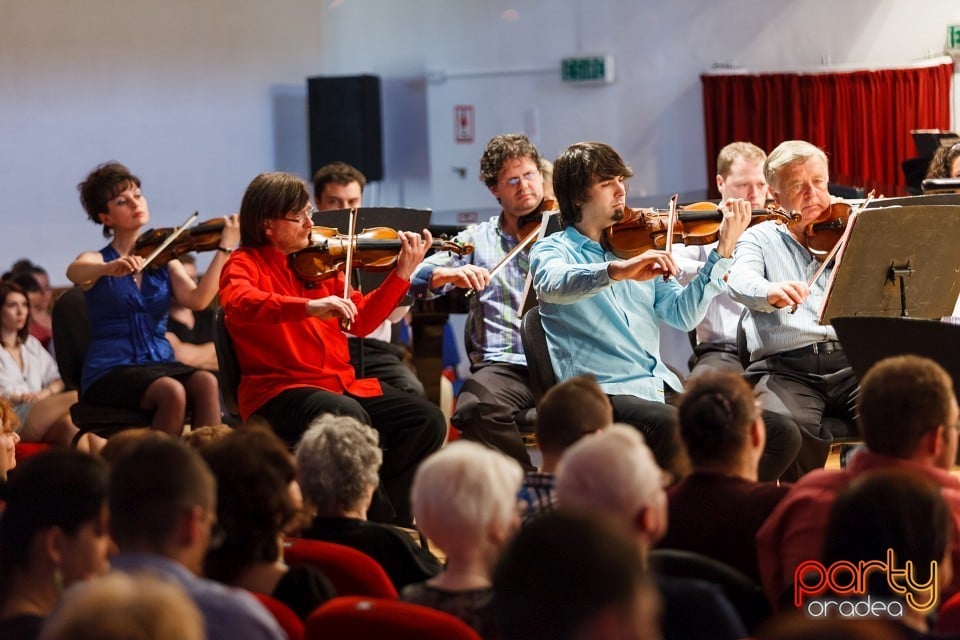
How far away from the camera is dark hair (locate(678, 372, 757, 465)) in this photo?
233 centimetres

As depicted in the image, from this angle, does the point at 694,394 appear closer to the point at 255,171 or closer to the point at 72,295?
the point at 72,295

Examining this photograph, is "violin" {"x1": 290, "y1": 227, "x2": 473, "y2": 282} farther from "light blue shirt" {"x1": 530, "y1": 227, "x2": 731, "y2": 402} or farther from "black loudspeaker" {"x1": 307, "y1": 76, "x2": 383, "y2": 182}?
"black loudspeaker" {"x1": 307, "y1": 76, "x2": 383, "y2": 182}

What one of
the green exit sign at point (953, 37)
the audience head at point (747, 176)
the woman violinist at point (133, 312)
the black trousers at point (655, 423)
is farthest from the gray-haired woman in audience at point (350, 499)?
the green exit sign at point (953, 37)

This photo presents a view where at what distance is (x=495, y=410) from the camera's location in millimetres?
3869

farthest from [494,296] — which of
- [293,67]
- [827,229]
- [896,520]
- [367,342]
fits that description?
[293,67]

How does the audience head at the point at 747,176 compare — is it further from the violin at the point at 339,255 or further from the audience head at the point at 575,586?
the audience head at the point at 575,586

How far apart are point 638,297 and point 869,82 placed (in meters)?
4.72

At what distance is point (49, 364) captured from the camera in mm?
5656

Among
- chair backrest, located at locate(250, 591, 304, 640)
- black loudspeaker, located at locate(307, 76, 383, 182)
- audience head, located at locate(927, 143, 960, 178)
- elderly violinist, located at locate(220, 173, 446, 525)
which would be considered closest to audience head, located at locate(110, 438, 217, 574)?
chair backrest, located at locate(250, 591, 304, 640)

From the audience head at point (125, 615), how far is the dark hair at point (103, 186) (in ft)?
10.7

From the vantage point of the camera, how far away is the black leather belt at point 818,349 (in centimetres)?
384

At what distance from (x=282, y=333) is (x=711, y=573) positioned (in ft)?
6.63

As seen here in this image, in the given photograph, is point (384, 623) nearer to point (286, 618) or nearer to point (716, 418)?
point (286, 618)

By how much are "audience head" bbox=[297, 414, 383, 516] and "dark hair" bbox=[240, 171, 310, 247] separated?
1352 mm
